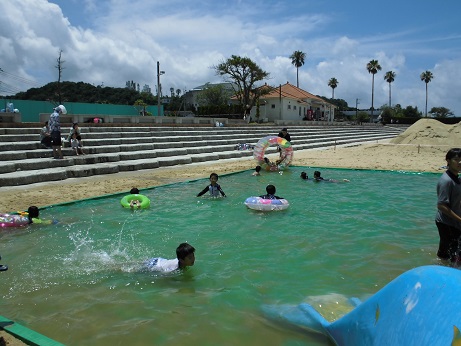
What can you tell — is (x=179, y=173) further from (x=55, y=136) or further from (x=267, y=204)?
(x=267, y=204)

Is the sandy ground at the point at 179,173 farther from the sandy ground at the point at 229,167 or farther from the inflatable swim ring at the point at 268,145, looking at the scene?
the inflatable swim ring at the point at 268,145

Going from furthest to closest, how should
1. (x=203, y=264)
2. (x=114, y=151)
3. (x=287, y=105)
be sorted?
(x=287, y=105) → (x=114, y=151) → (x=203, y=264)

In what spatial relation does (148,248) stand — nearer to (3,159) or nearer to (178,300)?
(178,300)

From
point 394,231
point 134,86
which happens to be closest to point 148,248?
point 394,231

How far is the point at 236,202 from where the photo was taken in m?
9.99

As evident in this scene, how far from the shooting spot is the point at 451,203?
4699 mm

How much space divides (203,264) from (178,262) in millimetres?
647

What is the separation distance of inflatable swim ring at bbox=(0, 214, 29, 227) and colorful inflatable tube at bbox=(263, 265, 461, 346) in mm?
6531

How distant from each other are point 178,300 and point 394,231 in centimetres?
471

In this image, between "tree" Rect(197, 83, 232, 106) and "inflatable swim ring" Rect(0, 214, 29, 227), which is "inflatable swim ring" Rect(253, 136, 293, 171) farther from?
"tree" Rect(197, 83, 232, 106)

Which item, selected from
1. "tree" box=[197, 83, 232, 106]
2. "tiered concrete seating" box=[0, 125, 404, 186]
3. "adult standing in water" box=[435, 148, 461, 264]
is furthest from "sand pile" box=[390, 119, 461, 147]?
"tree" box=[197, 83, 232, 106]

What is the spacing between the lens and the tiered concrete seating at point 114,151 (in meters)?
12.2

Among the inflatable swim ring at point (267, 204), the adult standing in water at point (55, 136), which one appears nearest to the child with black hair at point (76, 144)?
the adult standing in water at point (55, 136)

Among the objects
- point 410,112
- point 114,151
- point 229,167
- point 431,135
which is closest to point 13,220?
point 114,151
